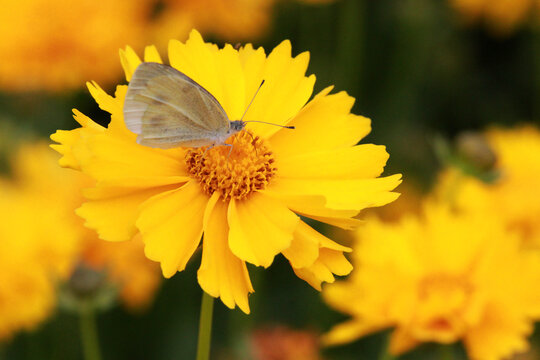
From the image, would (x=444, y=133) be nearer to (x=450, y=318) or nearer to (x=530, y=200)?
(x=530, y=200)

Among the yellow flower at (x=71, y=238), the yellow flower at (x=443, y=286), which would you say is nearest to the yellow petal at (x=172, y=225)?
the yellow flower at (x=443, y=286)

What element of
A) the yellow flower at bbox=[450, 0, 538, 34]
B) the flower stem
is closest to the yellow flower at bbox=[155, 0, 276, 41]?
the yellow flower at bbox=[450, 0, 538, 34]

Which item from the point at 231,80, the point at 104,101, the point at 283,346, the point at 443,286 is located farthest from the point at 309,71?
the point at 104,101

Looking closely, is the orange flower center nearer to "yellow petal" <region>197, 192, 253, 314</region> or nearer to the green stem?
"yellow petal" <region>197, 192, 253, 314</region>

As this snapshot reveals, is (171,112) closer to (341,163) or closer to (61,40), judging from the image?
(341,163)

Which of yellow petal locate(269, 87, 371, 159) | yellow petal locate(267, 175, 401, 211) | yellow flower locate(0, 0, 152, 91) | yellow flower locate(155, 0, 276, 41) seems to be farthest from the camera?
yellow flower locate(155, 0, 276, 41)

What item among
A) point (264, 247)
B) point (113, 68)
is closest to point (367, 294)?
point (264, 247)
